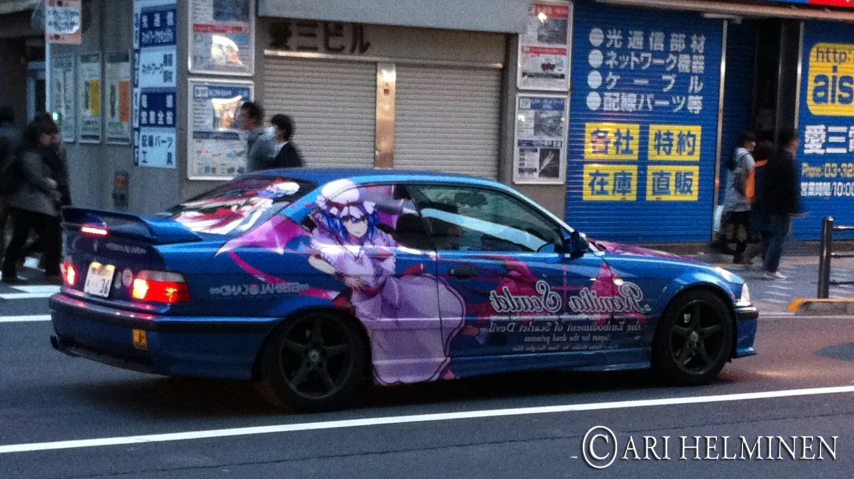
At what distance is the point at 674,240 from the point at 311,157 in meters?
5.82

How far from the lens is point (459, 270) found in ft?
26.7

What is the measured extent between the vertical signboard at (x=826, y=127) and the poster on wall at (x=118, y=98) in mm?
9877

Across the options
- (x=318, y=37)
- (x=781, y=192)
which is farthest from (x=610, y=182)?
(x=318, y=37)

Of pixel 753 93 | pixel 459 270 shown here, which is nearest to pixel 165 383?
pixel 459 270

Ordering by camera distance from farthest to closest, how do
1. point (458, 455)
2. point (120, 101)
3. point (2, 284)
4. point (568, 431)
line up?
point (120, 101), point (2, 284), point (568, 431), point (458, 455)

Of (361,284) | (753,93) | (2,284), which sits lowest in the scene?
(2,284)

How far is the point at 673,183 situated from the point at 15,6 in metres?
10.3

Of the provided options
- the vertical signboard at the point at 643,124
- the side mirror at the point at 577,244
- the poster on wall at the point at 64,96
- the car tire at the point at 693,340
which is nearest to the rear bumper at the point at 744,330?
the car tire at the point at 693,340

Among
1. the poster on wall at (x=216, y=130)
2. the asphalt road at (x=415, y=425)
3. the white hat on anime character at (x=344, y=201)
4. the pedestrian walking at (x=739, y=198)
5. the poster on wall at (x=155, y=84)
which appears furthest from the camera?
the pedestrian walking at (x=739, y=198)

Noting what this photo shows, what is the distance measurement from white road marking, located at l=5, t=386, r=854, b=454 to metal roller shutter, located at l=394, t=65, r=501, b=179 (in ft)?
30.7

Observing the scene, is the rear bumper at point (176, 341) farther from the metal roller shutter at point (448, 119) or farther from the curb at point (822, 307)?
the metal roller shutter at point (448, 119)

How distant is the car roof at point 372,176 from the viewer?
8.12m

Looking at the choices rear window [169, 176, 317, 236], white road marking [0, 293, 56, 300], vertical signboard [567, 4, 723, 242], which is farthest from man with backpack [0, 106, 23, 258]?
vertical signboard [567, 4, 723, 242]

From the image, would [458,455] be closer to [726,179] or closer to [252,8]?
[252,8]
